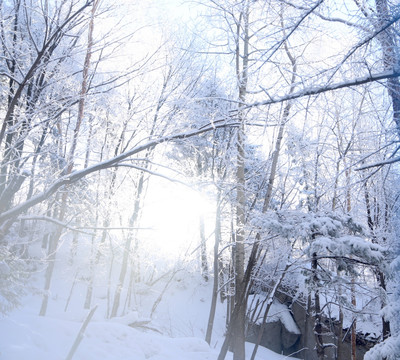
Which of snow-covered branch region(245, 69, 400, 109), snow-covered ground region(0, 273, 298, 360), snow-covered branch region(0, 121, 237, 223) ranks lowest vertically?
snow-covered ground region(0, 273, 298, 360)

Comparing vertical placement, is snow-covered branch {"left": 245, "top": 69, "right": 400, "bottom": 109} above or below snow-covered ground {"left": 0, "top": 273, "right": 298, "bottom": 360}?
above

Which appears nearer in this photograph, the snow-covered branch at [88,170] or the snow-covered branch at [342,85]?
the snow-covered branch at [342,85]

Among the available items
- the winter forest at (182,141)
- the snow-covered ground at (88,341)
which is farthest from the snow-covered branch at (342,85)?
the snow-covered ground at (88,341)

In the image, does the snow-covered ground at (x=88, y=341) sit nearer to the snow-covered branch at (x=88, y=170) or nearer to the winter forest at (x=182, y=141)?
the winter forest at (x=182, y=141)

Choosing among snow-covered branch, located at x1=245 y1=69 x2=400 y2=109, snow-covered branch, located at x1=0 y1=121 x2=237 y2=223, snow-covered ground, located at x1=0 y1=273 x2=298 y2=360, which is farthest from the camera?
snow-covered ground, located at x1=0 y1=273 x2=298 y2=360

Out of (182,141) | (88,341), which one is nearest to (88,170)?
(182,141)

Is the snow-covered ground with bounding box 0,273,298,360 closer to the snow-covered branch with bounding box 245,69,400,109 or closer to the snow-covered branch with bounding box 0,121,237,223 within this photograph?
the snow-covered branch with bounding box 0,121,237,223

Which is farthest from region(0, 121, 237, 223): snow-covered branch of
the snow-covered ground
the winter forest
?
the snow-covered ground

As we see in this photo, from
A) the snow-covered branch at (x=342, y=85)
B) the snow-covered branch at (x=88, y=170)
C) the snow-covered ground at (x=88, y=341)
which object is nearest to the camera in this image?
the snow-covered branch at (x=342, y=85)

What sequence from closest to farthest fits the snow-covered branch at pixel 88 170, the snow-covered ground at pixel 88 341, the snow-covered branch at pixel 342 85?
1. the snow-covered branch at pixel 342 85
2. the snow-covered branch at pixel 88 170
3. the snow-covered ground at pixel 88 341

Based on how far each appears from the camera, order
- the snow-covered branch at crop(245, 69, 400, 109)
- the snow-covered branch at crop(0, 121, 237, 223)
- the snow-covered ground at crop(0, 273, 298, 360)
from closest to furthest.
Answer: the snow-covered branch at crop(245, 69, 400, 109) → the snow-covered branch at crop(0, 121, 237, 223) → the snow-covered ground at crop(0, 273, 298, 360)

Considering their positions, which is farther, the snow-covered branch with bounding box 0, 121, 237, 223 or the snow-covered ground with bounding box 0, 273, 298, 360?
the snow-covered ground with bounding box 0, 273, 298, 360

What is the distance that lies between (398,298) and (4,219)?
5.85 meters

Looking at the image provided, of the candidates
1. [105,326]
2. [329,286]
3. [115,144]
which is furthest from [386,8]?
[105,326]
